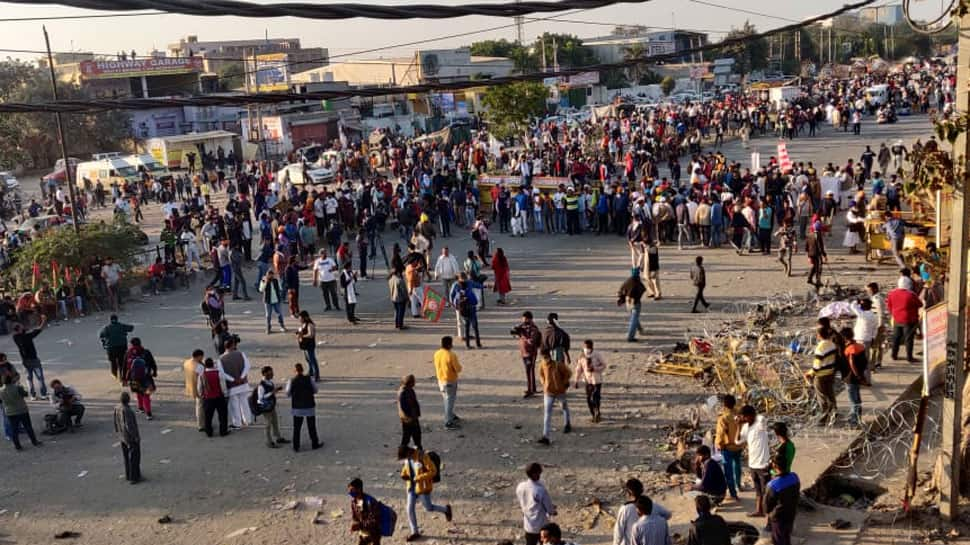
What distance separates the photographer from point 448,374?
12.0 m

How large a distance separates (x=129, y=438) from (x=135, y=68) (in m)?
60.5

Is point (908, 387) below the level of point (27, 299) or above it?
below

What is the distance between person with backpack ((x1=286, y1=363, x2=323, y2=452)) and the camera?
11320 millimetres

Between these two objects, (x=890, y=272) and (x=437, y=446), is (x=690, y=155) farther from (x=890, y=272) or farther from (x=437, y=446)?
(x=437, y=446)

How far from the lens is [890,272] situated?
18625 millimetres

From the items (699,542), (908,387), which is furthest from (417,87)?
(908,387)

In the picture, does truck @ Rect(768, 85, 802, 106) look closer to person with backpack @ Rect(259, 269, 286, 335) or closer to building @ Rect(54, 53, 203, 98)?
building @ Rect(54, 53, 203, 98)

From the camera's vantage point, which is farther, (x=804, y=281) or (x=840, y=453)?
(x=804, y=281)

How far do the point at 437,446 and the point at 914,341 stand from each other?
766cm

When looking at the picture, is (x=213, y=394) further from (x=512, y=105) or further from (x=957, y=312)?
(x=512, y=105)

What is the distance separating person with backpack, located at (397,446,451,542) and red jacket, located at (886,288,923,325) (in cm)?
747

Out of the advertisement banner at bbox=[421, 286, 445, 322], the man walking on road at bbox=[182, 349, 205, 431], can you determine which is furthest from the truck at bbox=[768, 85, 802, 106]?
the man walking on road at bbox=[182, 349, 205, 431]

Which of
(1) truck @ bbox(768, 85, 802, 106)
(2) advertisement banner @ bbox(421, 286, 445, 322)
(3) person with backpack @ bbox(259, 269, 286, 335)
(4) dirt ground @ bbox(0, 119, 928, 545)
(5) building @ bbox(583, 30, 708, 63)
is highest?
(5) building @ bbox(583, 30, 708, 63)

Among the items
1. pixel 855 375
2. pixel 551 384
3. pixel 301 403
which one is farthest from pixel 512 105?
pixel 855 375
